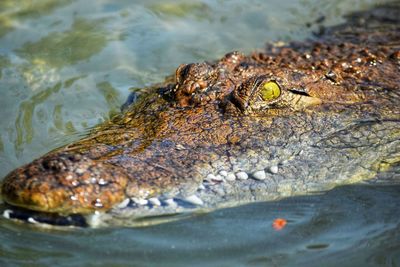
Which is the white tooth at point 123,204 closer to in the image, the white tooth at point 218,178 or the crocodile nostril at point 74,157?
the crocodile nostril at point 74,157

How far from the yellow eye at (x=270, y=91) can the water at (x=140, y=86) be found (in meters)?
0.93

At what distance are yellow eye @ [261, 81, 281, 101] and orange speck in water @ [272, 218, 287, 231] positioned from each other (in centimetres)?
108

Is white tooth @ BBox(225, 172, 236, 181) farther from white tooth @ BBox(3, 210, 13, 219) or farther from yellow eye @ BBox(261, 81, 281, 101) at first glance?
white tooth @ BBox(3, 210, 13, 219)

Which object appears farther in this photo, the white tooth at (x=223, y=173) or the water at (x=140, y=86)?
the white tooth at (x=223, y=173)

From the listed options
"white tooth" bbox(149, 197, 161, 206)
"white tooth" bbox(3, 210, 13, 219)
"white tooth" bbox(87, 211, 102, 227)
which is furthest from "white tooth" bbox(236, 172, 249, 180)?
"white tooth" bbox(3, 210, 13, 219)


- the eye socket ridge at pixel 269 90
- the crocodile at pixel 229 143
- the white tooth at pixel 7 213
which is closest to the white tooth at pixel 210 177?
the crocodile at pixel 229 143

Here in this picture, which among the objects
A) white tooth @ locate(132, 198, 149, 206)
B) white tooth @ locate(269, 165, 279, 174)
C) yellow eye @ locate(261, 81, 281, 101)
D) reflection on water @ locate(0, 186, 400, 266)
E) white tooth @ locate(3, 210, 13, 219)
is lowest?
reflection on water @ locate(0, 186, 400, 266)

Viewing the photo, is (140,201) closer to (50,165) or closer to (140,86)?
(50,165)

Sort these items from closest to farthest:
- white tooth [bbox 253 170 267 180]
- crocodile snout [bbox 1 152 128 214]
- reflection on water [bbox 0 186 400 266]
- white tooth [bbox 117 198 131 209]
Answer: crocodile snout [bbox 1 152 128 214]
white tooth [bbox 117 198 131 209]
reflection on water [bbox 0 186 400 266]
white tooth [bbox 253 170 267 180]

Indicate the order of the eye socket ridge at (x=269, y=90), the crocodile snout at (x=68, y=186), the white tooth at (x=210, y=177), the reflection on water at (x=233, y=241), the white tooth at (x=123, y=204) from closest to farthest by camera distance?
the crocodile snout at (x=68, y=186) → the white tooth at (x=123, y=204) → the reflection on water at (x=233, y=241) → the white tooth at (x=210, y=177) → the eye socket ridge at (x=269, y=90)

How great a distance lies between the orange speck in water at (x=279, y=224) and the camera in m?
4.23

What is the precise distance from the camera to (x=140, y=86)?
→ 6.66 meters

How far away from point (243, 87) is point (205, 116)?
0.40 meters

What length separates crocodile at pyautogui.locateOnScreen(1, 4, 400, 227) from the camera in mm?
3832
